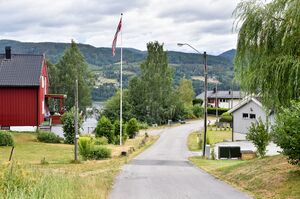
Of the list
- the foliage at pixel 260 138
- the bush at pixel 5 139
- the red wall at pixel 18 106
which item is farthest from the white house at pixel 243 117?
the bush at pixel 5 139

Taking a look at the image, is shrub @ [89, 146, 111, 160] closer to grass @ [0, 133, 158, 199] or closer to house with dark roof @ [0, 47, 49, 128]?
grass @ [0, 133, 158, 199]

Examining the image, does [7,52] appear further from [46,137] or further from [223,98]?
[223,98]

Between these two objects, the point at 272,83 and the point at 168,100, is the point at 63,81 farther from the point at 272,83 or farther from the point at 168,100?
the point at 272,83

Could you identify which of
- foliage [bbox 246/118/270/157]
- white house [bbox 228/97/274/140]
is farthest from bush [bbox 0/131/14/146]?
white house [bbox 228/97/274/140]

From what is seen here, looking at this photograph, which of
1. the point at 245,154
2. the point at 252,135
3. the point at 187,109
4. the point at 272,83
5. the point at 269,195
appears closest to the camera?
the point at 269,195

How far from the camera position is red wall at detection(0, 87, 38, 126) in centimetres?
4622

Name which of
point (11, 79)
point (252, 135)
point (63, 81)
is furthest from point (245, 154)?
point (63, 81)

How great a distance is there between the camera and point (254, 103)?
54875mm

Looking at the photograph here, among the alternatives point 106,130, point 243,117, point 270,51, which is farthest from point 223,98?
point 270,51

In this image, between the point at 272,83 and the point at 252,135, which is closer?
the point at 272,83

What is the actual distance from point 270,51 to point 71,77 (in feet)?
207

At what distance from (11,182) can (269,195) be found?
316 inches

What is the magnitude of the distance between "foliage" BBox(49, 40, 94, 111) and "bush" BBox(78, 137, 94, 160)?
46.0 metres

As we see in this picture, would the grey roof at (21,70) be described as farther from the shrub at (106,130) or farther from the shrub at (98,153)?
the shrub at (98,153)
